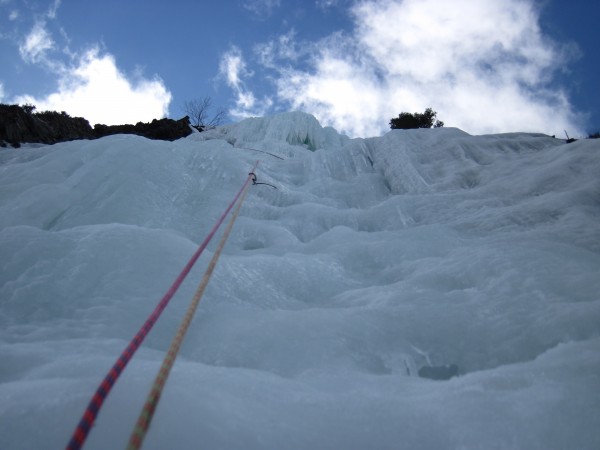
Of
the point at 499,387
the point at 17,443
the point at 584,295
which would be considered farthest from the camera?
the point at 584,295

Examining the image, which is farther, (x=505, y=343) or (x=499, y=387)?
(x=505, y=343)

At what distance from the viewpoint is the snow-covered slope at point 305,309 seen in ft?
4.37

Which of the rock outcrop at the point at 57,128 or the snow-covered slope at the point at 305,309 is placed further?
the rock outcrop at the point at 57,128

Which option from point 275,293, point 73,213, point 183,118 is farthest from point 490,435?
point 183,118

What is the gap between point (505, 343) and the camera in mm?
2166

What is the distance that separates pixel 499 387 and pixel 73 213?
15.2ft

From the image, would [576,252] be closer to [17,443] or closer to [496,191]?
[496,191]

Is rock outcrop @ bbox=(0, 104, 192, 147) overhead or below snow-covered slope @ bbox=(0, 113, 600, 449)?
overhead

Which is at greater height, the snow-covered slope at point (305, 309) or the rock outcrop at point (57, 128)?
the rock outcrop at point (57, 128)

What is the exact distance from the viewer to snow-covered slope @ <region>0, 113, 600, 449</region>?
1332mm

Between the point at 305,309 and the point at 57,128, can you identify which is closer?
the point at 305,309

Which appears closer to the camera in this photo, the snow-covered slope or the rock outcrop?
the snow-covered slope

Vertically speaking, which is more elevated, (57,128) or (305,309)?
(57,128)

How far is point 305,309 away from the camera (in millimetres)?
2787
